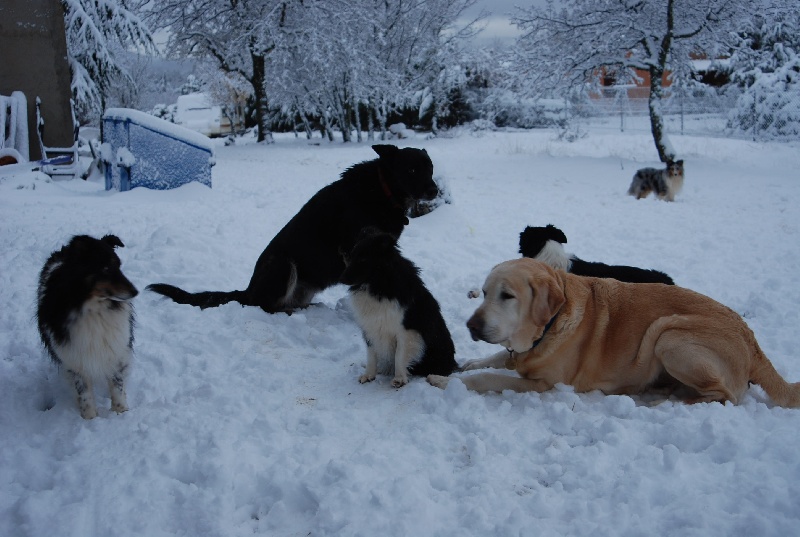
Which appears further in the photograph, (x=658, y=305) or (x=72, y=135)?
(x=72, y=135)

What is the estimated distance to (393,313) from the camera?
3.74m

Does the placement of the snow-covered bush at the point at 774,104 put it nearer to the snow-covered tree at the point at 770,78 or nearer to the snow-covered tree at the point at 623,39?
the snow-covered tree at the point at 770,78

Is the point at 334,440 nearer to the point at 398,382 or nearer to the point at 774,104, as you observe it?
the point at 398,382

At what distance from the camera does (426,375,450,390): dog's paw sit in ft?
12.2

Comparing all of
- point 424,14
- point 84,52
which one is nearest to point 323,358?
point 84,52

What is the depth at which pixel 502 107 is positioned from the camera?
1201 inches

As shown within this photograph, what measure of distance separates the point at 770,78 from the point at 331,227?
23.1 m

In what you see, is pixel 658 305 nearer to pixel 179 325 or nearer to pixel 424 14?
pixel 179 325

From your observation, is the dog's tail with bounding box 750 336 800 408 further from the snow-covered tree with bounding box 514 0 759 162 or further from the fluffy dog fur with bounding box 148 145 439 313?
the snow-covered tree with bounding box 514 0 759 162

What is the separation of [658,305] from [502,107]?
94.1 feet

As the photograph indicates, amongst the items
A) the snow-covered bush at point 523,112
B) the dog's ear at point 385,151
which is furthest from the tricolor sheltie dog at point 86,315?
the snow-covered bush at point 523,112

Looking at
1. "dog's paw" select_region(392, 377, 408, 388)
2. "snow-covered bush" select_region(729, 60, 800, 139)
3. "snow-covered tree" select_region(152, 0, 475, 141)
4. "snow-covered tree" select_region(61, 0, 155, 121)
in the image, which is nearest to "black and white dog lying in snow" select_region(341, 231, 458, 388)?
"dog's paw" select_region(392, 377, 408, 388)

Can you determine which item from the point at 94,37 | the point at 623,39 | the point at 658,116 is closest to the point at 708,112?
the point at 623,39

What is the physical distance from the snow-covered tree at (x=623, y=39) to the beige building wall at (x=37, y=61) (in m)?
14.6
